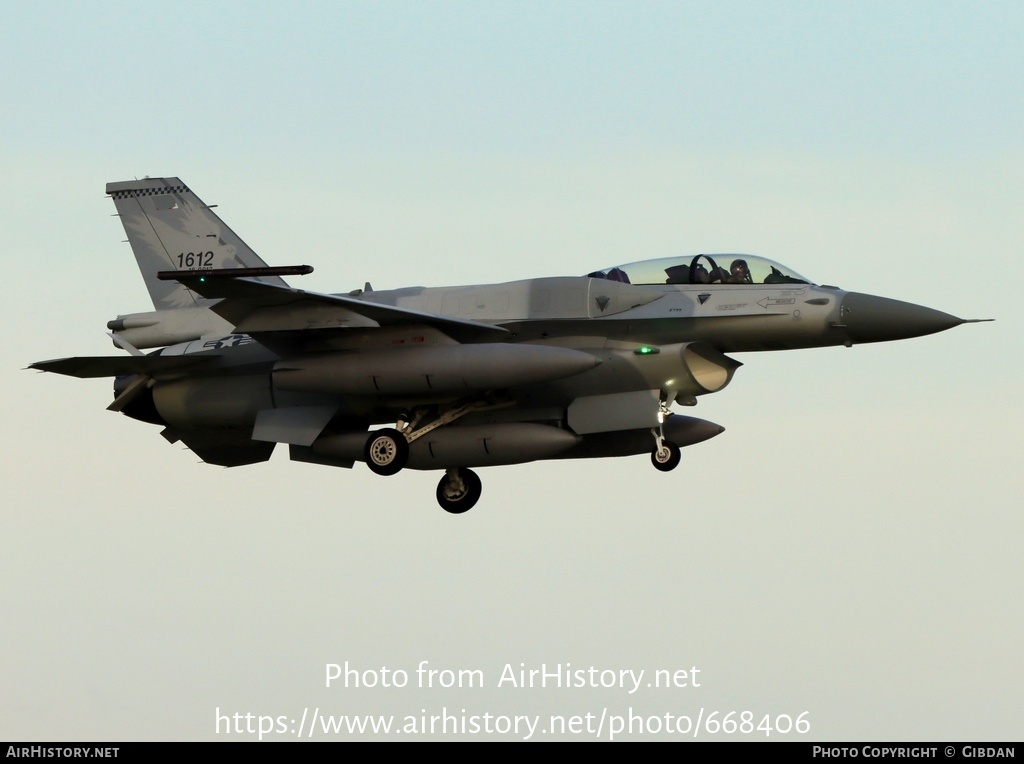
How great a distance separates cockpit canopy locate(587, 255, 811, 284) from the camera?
18.7 metres

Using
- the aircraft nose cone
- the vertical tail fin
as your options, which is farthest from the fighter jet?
the vertical tail fin

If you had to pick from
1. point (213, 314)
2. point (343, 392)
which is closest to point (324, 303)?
point (343, 392)

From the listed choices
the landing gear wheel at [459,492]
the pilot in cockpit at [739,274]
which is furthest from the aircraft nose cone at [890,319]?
the landing gear wheel at [459,492]

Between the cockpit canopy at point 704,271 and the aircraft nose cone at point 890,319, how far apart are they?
0.72 meters

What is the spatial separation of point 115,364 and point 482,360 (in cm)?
499

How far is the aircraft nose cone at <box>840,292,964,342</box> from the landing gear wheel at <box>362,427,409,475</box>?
17.5ft

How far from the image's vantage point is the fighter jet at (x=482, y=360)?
18141 millimetres

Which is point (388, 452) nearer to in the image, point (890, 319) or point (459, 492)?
point (459, 492)

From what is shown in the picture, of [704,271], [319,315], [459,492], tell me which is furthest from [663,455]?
[319,315]

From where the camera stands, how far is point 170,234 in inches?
864

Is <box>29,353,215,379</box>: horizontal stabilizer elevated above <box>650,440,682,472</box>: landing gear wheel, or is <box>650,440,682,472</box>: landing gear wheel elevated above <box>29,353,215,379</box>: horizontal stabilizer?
<box>29,353,215,379</box>: horizontal stabilizer

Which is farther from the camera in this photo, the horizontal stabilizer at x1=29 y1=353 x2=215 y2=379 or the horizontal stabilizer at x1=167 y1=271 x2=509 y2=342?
the horizontal stabilizer at x1=29 y1=353 x2=215 y2=379

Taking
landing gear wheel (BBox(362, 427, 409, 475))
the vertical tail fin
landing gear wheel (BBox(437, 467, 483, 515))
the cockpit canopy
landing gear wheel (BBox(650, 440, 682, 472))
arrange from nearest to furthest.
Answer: the cockpit canopy, landing gear wheel (BBox(650, 440, 682, 472)), landing gear wheel (BBox(362, 427, 409, 475)), landing gear wheel (BBox(437, 467, 483, 515)), the vertical tail fin

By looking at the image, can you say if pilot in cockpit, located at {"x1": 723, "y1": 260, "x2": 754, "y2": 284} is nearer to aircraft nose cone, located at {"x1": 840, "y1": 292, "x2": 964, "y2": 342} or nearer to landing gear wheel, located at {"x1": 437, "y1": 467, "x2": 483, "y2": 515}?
aircraft nose cone, located at {"x1": 840, "y1": 292, "x2": 964, "y2": 342}
